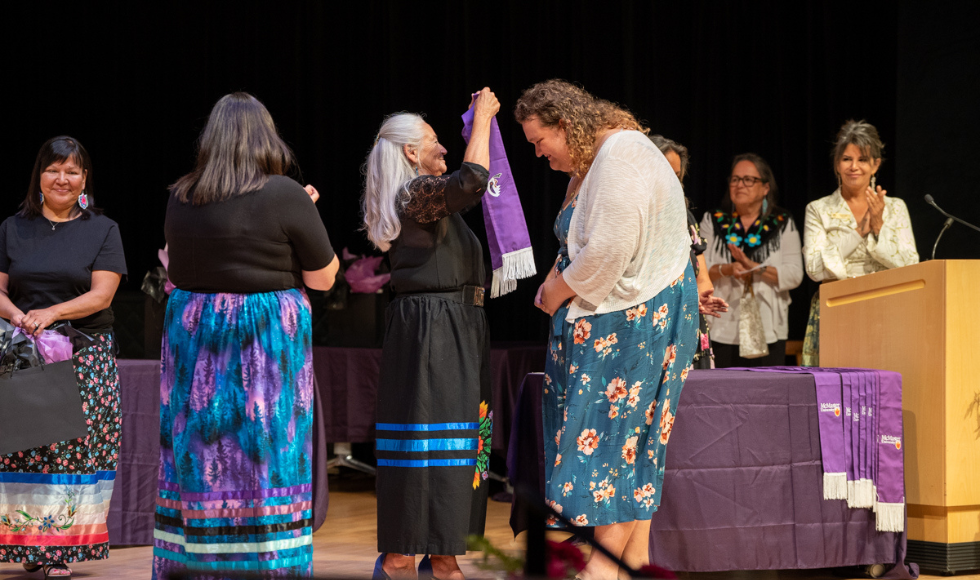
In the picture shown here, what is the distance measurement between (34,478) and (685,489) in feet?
6.82

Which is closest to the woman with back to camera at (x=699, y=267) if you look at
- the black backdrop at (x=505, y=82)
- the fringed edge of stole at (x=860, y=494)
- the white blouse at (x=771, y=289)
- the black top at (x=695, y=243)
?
the black top at (x=695, y=243)

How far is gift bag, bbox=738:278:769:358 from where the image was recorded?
14.3 feet

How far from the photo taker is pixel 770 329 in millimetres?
4410

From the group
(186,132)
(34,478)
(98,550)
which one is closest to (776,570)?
(98,550)

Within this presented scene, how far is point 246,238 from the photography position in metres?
2.16

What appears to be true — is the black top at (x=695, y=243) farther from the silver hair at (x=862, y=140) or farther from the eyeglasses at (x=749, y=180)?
the eyeglasses at (x=749, y=180)

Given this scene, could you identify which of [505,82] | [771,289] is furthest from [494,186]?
[505,82]

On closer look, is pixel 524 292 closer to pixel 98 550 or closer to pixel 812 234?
pixel 812 234

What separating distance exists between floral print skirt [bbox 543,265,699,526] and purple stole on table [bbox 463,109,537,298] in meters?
0.61

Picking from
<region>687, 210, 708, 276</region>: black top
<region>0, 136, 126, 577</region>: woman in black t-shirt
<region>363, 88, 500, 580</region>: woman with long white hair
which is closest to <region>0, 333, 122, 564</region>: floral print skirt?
<region>0, 136, 126, 577</region>: woman in black t-shirt

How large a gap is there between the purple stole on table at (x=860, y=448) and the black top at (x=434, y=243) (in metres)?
1.16

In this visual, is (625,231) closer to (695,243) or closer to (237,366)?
(237,366)

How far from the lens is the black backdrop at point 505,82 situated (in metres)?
4.93

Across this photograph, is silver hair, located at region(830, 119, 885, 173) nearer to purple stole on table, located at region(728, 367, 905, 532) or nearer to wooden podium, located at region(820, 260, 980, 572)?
wooden podium, located at region(820, 260, 980, 572)
